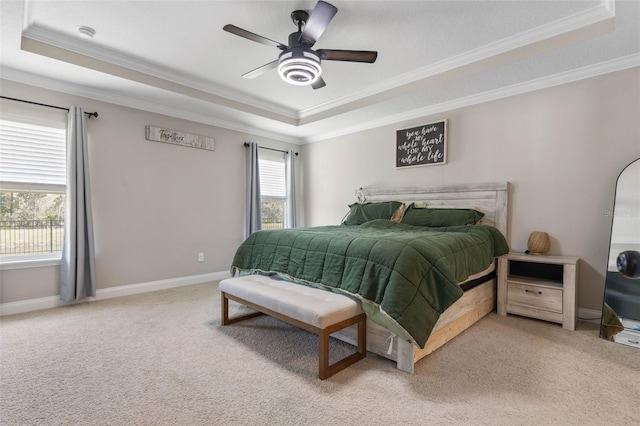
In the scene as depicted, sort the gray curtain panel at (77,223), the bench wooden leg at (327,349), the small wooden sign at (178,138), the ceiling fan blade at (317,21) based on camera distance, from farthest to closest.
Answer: the small wooden sign at (178,138) < the gray curtain panel at (77,223) < the ceiling fan blade at (317,21) < the bench wooden leg at (327,349)

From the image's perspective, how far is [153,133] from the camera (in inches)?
153

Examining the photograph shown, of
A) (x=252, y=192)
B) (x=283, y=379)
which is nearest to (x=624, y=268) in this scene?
(x=283, y=379)

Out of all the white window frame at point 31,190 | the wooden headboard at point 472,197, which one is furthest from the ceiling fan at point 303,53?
the white window frame at point 31,190

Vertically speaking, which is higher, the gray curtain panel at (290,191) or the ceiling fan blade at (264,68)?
the ceiling fan blade at (264,68)

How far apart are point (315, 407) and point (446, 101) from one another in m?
3.55

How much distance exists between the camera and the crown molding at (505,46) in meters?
2.36

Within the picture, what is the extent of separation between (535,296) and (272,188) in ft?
12.8

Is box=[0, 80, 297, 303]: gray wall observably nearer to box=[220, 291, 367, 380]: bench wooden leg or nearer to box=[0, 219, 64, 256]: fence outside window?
box=[0, 219, 64, 256]: fence outside window

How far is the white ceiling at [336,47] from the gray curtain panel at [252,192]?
0.92 m

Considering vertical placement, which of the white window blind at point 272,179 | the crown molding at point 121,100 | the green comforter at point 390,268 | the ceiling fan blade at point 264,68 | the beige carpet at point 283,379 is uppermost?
the crown molding at point 121,100

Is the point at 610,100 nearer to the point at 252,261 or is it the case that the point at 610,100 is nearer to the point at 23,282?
the point at 252,261

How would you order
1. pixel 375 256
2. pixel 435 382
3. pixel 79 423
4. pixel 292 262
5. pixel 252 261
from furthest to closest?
1. pixel 252 261
2. pixel 292 262
3. pixel 375 256
4. pixel 435 382
5. pixel 79 423

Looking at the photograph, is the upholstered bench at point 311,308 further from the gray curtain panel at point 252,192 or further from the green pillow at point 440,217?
the gray curtain panel at point 252,192

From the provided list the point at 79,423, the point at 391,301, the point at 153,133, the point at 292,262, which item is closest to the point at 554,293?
the point at 391,301
